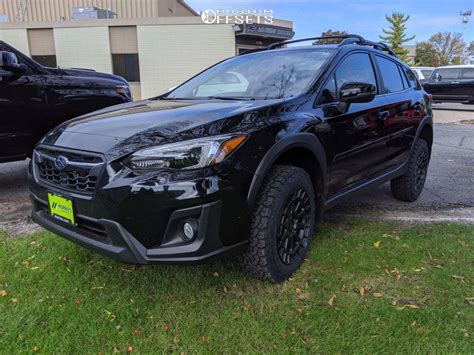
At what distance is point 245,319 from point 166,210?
0.82 meters

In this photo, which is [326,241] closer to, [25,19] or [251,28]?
[251,28]

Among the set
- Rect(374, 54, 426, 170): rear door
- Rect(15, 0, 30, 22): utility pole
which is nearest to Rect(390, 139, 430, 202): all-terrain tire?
Rect(374, 54, 426, 170): rear door

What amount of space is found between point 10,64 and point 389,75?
12.9 ft

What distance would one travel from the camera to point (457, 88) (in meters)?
16.4

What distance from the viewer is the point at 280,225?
2.77m

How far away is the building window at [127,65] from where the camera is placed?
25094 mm

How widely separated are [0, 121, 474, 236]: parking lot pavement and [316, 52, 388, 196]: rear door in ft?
1.58

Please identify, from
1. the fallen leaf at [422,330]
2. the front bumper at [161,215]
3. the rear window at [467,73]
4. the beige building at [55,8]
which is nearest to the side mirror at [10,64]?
the front bumper at [161,215]

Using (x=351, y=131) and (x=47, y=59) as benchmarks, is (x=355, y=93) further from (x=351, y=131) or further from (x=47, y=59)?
(x=47, y=59)

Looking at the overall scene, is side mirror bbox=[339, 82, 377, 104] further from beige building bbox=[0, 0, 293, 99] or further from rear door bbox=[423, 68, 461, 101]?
beige building bbox=[0, 0, 293, 99]

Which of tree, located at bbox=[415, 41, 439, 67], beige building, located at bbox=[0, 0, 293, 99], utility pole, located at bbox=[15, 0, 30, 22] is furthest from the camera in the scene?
tree, located at bbox=[415, 41, 439, 67]

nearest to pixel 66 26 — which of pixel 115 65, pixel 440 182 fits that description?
pixel 115 65

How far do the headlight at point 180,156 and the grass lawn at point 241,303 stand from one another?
3.04 ft

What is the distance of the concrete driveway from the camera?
4.23m
